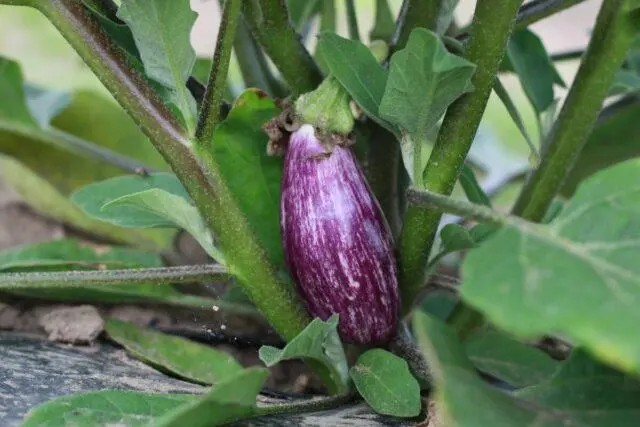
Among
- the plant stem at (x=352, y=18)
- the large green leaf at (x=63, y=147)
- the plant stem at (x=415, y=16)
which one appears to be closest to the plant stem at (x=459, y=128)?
the plant stem at (x=415, y=16)

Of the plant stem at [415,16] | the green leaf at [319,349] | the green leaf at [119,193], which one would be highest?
the plant stem at [415,16]

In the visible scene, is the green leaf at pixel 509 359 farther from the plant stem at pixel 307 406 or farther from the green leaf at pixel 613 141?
the green leaf at pixel 613 141

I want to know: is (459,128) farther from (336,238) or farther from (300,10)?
(300,10)

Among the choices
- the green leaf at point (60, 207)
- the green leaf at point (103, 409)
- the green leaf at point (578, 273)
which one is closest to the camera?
the green leaf at point (578, 273)

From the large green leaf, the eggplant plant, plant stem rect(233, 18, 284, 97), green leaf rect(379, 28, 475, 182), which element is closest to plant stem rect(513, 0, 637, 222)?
the eggplant plant

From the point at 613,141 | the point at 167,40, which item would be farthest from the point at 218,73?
the point at 613,141

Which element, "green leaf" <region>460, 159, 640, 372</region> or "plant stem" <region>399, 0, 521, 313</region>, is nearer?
"green leaf" <region>460, 159, 640, 372</region>

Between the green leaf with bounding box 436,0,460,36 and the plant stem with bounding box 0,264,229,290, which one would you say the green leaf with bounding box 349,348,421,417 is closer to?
the plant stem with bounding box 0,264,229,290
